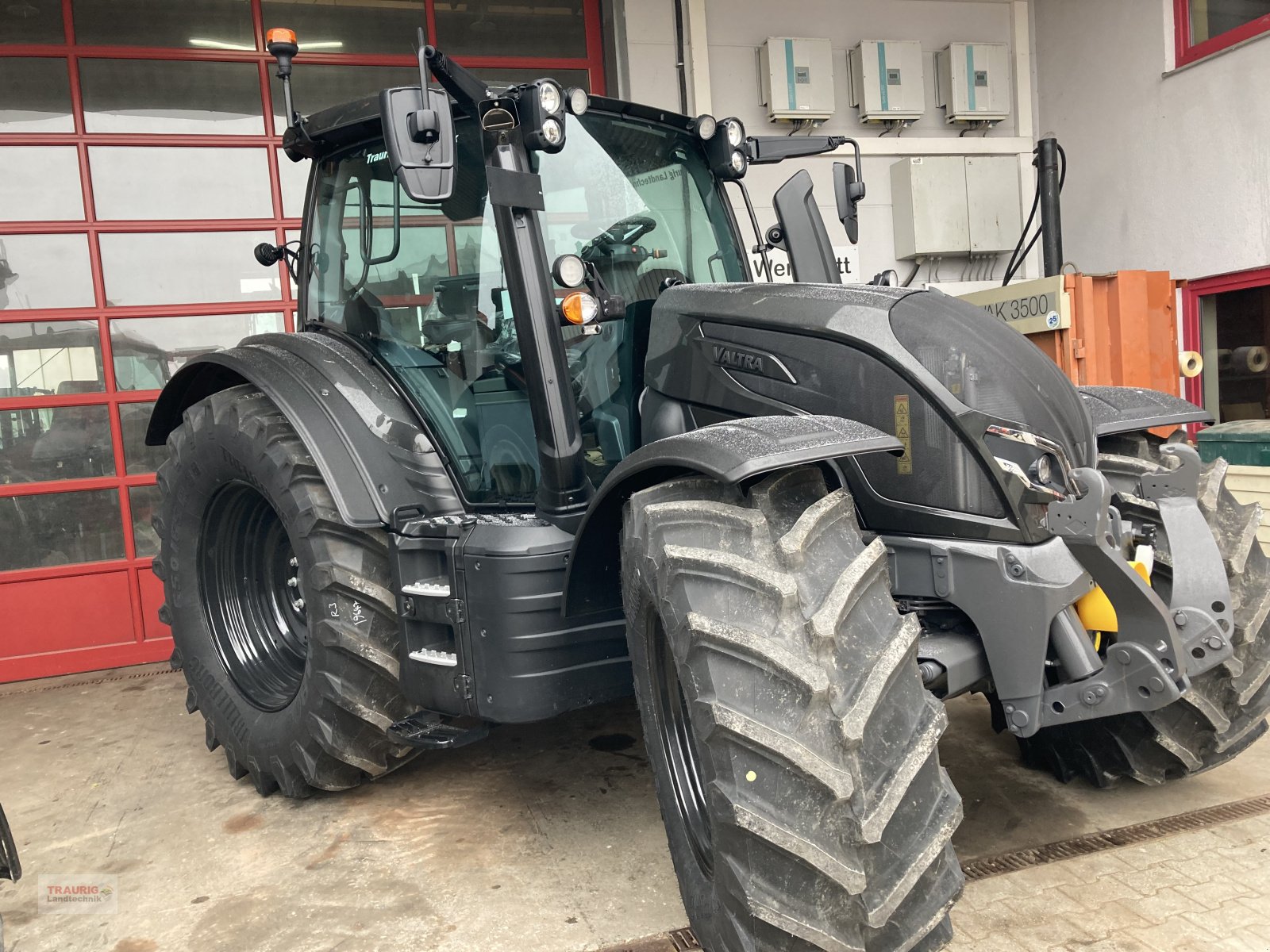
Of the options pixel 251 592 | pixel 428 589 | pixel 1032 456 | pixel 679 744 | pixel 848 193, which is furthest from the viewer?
pixel 251 592

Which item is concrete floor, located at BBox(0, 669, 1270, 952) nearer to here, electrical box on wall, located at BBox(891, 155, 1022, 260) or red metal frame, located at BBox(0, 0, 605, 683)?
red metal frame, located at BBox(0, 0, 605, 683)

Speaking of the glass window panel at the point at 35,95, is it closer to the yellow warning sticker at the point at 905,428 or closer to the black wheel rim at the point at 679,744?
the black wheel rim at the point at 679,744

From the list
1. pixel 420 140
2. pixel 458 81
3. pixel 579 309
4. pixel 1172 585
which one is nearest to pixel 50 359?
pixel 458 81

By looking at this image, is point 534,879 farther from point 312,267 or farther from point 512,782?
point 312,267

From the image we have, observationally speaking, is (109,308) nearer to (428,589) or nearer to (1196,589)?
(428,589)

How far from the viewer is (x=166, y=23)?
5.34 meters

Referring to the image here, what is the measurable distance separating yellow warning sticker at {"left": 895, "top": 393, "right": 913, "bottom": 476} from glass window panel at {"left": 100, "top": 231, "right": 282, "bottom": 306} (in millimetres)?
4279

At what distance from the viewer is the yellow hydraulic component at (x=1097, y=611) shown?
2.08 m

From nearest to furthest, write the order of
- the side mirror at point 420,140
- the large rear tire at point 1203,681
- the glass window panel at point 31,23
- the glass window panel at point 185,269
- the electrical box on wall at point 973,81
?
1. the side mirror at point 420,140
2. the large rear tire at point 1203,681
3. the glass window panel at point 31,23
4. the glass window panel at point 185,269
5. the electrical box on wall at point 973,81

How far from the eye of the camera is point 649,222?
3037mm

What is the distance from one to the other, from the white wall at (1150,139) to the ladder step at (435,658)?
16.5ft

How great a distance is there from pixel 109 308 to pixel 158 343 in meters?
0.29

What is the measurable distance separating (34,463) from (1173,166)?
255 inches

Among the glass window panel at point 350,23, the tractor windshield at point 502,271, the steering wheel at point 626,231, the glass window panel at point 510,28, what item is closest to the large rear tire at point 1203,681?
the tractor windshield at point 502,271
